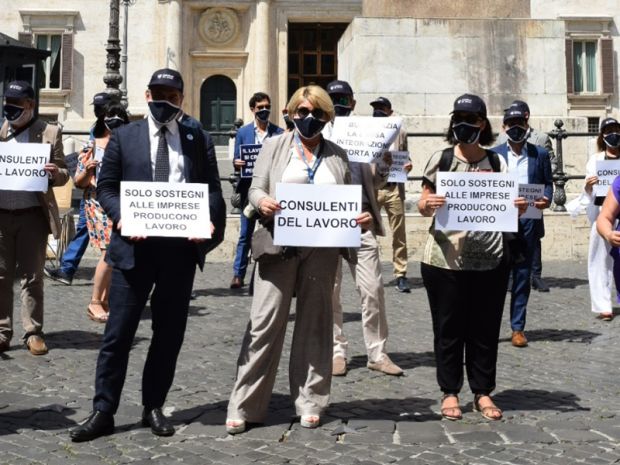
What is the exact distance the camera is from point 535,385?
252 inches

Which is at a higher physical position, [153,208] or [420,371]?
[153,208]

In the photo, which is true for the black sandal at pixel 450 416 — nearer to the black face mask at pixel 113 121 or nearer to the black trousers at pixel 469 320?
the black trousers at pixel 469 320

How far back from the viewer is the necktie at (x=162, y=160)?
5.20 m

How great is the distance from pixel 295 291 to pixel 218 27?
1474 inches

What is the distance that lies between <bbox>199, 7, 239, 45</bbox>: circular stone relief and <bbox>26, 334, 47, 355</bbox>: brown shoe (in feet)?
116

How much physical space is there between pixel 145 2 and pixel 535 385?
1449 inches

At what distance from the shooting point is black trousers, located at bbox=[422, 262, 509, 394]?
218 inches

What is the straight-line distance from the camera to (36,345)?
718 centimetres

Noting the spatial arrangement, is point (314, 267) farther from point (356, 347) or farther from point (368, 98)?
point (368, 98)

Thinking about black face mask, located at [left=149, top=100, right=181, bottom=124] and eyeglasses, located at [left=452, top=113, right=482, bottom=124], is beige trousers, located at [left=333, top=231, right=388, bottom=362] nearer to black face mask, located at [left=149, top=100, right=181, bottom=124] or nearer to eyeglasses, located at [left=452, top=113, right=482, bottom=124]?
eyeglasses, located at [left=452, top=113, right=482, bottom=124]

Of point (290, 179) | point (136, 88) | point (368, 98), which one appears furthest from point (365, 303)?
point (136, 88)

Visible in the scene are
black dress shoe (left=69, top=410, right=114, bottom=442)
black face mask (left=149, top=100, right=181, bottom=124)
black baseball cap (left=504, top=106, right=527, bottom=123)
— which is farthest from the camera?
black baseball cap (left=504, top=106, right=527, bottom=123)

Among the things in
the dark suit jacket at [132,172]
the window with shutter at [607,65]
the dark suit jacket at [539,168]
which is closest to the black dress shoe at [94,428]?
the dark suit jacket at [132,172]

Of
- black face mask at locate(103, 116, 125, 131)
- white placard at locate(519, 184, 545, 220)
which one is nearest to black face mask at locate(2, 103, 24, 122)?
black face mask at locate(103, 116, 125, 131)
